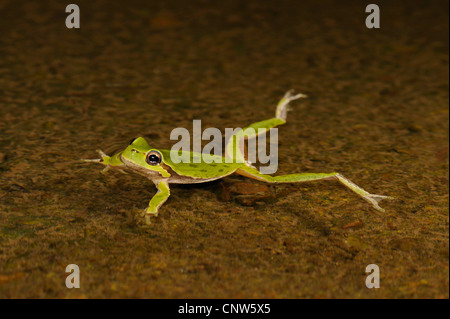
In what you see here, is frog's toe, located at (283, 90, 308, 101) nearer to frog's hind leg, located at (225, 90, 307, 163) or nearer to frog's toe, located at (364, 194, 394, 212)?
frog's hind leg, located at (225, 90, 307, 163)

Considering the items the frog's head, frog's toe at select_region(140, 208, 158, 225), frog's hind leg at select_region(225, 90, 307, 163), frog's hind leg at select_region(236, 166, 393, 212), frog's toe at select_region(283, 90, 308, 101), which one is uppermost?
frog's toe at select_region(283, 90, 308, 101)

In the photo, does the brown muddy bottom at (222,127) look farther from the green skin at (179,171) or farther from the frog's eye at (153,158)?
the frog's eye at (153,158)

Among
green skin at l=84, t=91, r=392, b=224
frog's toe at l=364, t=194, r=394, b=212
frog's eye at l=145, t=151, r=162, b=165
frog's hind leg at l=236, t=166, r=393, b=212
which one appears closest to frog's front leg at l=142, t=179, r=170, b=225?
green skin at l=84, t=91, r=392, b=224

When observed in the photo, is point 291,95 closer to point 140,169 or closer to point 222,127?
point 222,127

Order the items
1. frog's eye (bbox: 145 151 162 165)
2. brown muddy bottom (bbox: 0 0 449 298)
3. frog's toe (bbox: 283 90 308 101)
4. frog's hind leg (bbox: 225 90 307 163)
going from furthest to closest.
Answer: frog's toe (bbox: 283 90 308 101), frog's hind leg (bbox: 225 90 307 163), frog's eye (bbox: 145 151 162 165), brown muddy bottom (bbox: 0 0 449 298)

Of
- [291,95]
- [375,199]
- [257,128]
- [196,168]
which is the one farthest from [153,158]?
[291,95]

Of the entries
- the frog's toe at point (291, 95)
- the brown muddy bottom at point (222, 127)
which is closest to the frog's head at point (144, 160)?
the brown muddy bottom at point (222, 127)
